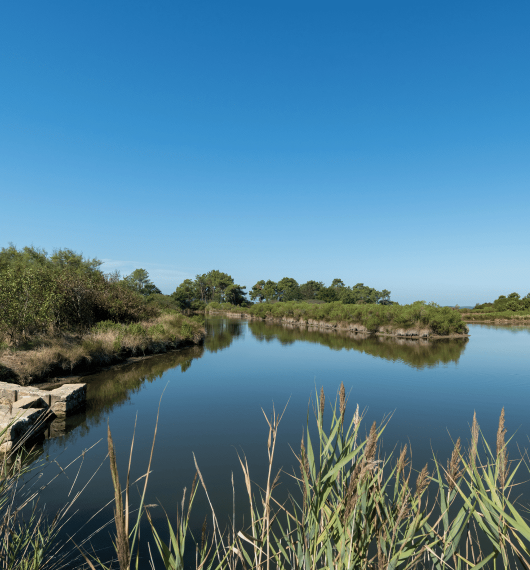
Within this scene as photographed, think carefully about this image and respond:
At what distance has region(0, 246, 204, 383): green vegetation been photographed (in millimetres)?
12430

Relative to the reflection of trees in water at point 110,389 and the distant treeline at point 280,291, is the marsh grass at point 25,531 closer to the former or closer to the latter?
the reflection of trees in water at point 110,389

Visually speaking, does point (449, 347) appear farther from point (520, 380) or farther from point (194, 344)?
point (194, 344)

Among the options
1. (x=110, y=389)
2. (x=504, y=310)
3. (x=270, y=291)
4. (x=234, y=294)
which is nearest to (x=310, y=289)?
(x=270, y=291)

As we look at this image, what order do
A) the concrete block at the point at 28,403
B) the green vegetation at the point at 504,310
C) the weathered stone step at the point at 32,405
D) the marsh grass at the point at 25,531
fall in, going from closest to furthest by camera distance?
1. the marsh grass at the point at 25,531
2. the weathered stone step at the point at 32,405
3. the concrete block at the point at 28,403
4. the green vegetation at the point at 504,310

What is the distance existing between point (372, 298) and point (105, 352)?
3406 inches

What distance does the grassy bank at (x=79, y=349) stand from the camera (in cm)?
1151

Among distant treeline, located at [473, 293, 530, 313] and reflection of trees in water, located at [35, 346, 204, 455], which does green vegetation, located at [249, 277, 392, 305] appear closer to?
distant treeline, located at [473, 293, 530, 313]

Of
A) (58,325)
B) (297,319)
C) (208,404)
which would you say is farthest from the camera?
(297,319)

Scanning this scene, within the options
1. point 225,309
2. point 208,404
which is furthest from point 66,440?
point 225,309

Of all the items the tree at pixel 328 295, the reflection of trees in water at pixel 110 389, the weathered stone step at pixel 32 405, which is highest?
the tree at pixel 328 295

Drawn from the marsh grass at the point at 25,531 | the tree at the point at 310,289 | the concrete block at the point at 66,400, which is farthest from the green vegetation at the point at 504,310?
the marsh grass at the point at 25,531

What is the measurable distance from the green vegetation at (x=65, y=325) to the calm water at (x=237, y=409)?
1.46m

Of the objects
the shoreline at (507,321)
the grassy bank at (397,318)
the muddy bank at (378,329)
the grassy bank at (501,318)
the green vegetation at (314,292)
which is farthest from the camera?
the green vegetation at (314,292)

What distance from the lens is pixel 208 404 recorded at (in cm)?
1141
